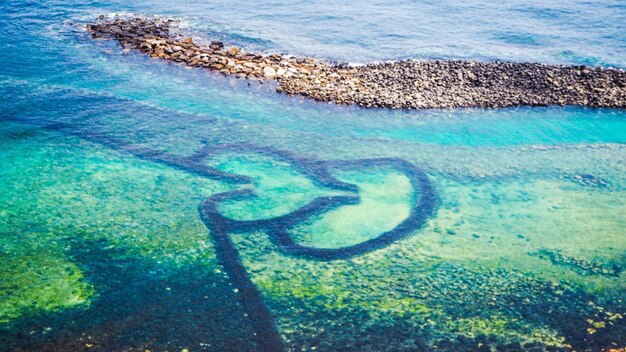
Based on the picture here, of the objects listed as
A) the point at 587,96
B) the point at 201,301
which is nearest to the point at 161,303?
the point at 201,301

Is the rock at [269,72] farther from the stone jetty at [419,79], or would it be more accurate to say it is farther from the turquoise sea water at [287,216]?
the turquoise sea water at [287,216]

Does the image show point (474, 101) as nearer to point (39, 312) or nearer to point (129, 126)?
point (129, 126)

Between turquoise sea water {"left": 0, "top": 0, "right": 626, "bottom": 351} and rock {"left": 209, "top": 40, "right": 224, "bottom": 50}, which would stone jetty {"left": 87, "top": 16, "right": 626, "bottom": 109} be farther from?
turquoise sea water {"left": 0, "top": 0, "right": 626, "bottom": 351}

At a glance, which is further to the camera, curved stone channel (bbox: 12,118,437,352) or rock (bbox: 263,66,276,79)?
rock (bbox: 263,66,276,79)

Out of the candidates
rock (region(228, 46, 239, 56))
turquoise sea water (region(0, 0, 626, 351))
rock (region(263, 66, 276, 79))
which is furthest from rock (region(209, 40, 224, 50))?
rock (region(263, 66, 276, 79))

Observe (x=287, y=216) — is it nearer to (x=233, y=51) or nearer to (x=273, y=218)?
(x=273, y=218)

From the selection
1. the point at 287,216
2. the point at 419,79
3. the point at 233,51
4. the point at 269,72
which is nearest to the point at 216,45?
the point at 233,51
